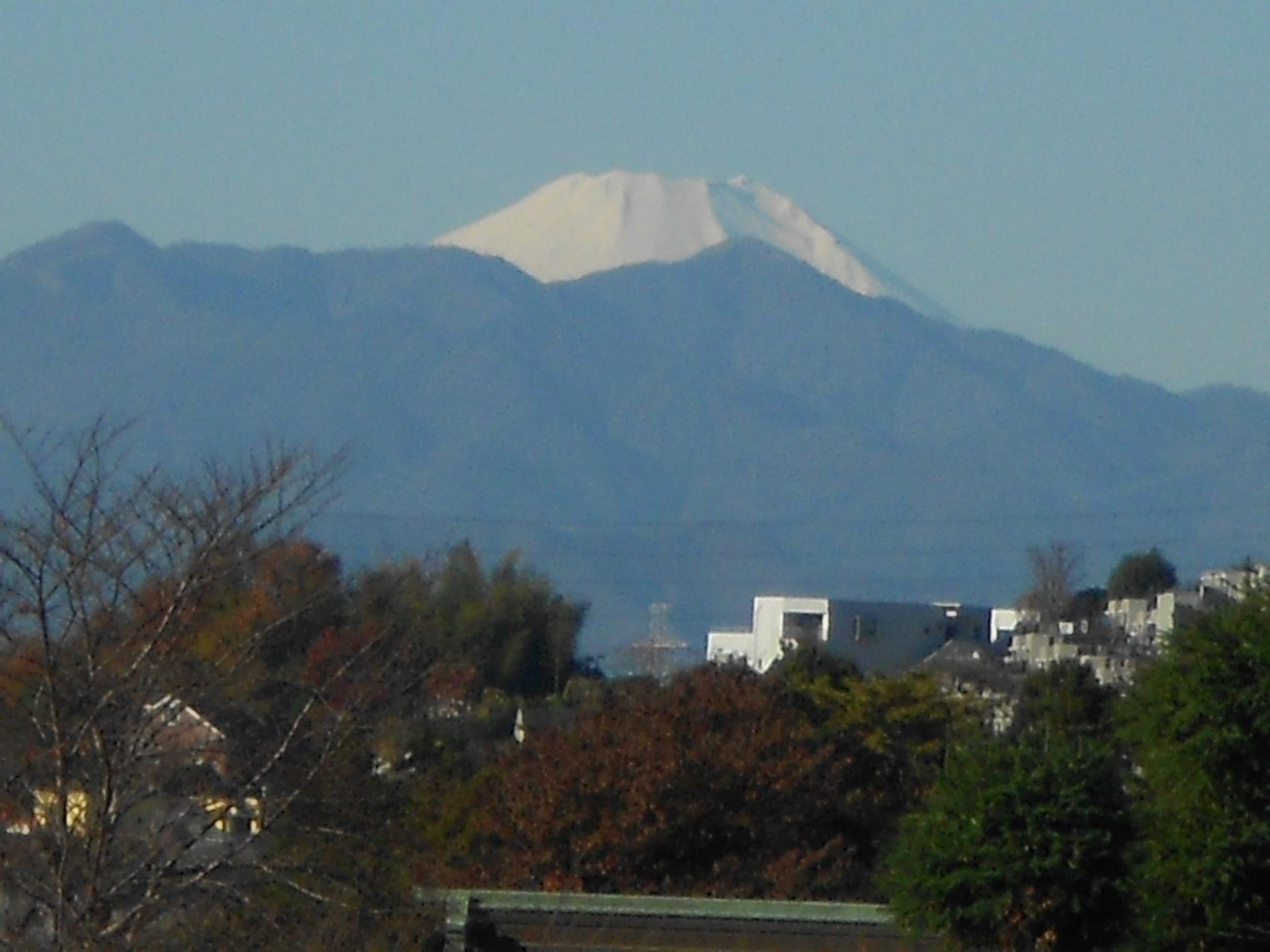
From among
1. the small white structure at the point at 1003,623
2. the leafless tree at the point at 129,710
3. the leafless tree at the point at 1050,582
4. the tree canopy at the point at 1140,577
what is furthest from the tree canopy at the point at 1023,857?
the tree canopy at the point at 1140,577

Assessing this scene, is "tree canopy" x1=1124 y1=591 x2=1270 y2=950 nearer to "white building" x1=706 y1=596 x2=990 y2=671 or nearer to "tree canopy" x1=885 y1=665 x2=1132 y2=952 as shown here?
"tree canopy" x1=885 y1=665 x2=1132 y2=952

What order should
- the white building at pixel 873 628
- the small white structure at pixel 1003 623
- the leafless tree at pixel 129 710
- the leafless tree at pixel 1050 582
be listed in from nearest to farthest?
the leafless tree at pixel 129 710
the small white structure at pixel 1003 623
the white building at pixel 873 628
the leafless tree at pixel 1050 582

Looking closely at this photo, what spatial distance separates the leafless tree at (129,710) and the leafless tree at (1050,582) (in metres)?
61.2

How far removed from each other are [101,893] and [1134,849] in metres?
8.56

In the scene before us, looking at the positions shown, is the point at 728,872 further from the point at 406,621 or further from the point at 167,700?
the point at 167,700

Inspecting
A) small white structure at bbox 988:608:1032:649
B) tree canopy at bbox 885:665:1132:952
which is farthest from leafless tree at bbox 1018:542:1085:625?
tree canopy at bbox 885:665:1132:952

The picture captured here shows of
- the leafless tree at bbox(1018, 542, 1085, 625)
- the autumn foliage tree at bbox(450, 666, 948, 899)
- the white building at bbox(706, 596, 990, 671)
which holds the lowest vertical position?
the autumn foliage tree at bbox(450, 666, 948, 899)

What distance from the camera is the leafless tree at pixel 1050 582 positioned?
7512 cm

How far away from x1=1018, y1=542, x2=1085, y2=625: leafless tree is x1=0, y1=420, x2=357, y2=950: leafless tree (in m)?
61.2

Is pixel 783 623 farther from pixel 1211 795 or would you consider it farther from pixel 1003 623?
pixel 1211 795

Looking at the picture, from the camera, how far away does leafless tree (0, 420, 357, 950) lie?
372 inches

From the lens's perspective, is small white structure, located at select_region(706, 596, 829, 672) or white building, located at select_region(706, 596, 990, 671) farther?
small white structure, located at select_region(706, 596, 829, 672)

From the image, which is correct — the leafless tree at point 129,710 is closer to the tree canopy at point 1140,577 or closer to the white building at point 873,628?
the white building at point 873,628

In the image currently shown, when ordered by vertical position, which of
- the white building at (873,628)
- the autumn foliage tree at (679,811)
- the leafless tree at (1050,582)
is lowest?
the autumn foliage tree at (679,811)
